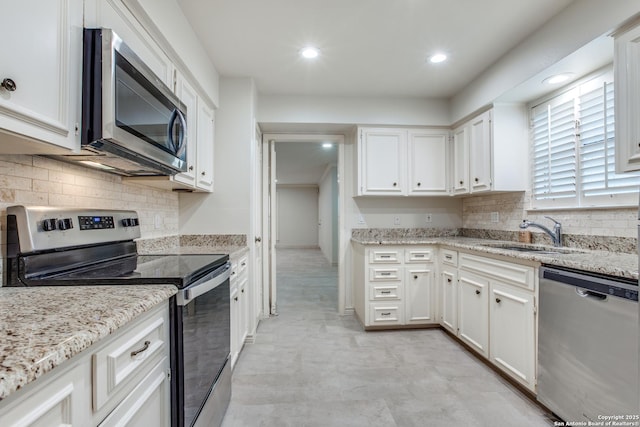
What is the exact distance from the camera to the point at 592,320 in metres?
1.46

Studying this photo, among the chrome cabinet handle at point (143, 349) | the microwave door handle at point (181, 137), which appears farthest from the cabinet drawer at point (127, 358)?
the microwave door handle at point (181, 137)

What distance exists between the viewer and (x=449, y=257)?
2.84m

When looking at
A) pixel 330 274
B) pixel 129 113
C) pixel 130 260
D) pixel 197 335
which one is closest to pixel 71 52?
pixel 129 113

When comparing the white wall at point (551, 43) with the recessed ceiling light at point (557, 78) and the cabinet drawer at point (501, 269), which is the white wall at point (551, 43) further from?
the cabinet drawer at point (501, 269)

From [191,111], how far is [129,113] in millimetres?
1008

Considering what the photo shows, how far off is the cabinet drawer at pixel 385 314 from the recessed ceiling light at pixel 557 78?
2247mm

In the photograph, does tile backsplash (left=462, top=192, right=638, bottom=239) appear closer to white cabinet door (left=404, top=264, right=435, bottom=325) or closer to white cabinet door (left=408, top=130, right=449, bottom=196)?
white cabinet door (left=408, top=130, right=449, bottom=196)

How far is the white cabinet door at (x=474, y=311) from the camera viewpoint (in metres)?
2.29

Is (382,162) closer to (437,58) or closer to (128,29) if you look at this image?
(437,58)

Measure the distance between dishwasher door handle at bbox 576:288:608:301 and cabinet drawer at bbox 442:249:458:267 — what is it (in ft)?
3.90

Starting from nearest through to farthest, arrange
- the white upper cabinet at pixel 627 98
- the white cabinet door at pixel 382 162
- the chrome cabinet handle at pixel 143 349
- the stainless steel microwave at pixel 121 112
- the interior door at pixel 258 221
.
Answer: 1. the chrome cabinet handle at pixel 143 349
2. the stainless steel microwave at pixel 121 112
3. the white upper cabinet at pixel 627 98
4. the interior door at pixel 258 221
5. the white cabinet door at pixel 382 162

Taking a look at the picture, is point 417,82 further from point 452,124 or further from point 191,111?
point 191,111

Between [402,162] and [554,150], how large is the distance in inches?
52.3

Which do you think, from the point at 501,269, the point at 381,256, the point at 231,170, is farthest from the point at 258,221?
the point at 501,269
